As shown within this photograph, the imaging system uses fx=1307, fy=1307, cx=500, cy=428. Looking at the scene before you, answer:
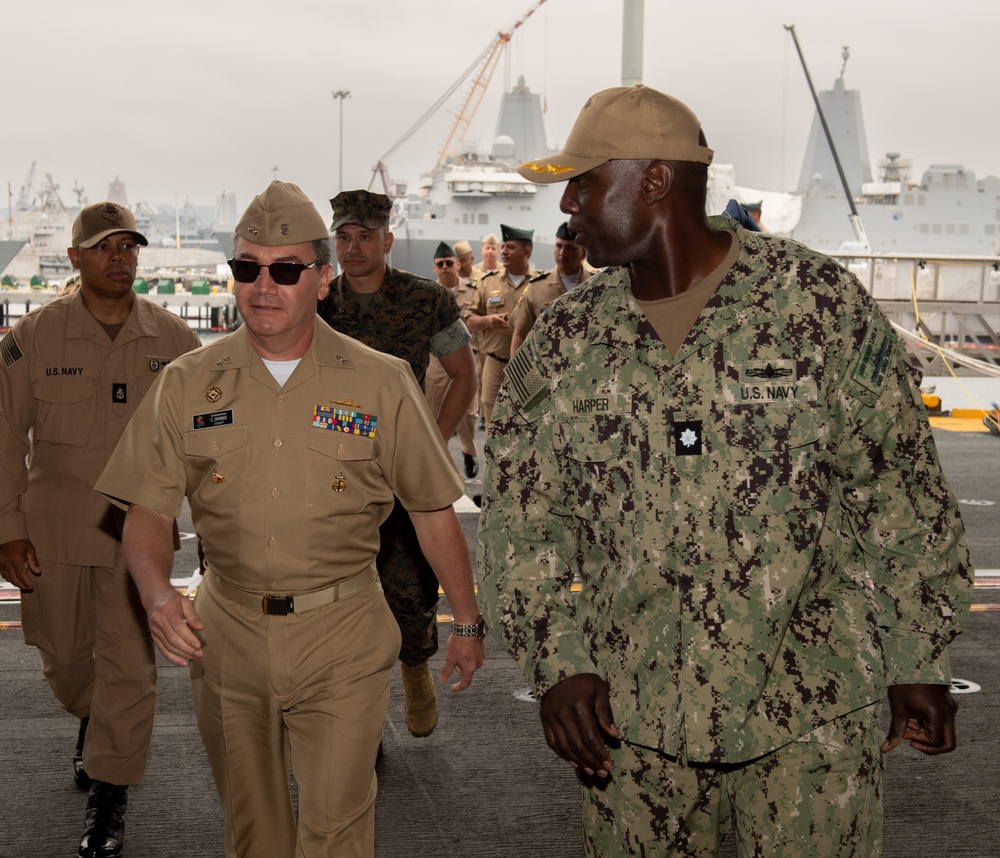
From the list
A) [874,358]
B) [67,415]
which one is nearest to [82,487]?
[67,415]

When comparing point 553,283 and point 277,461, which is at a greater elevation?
point 553,283

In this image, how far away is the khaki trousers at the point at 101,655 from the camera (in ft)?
13.5

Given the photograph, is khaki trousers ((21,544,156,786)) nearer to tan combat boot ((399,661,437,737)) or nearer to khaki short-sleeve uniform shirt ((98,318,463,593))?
tan combat boot ((399,661,437,737))

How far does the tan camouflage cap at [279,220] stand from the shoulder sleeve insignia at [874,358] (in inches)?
55.5

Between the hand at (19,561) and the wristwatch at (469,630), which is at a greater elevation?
the wristwatch at (469,630)

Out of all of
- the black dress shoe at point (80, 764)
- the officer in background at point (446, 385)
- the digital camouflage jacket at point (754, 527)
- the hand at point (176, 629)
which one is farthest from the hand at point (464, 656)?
the officer in background at point (446, 385)

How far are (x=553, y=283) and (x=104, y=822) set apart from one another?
6001 millimetres

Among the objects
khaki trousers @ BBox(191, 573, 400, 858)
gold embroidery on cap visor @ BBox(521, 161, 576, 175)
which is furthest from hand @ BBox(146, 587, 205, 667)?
gold embroidery on cap visor @ BBox(521, 161, 576, 175)

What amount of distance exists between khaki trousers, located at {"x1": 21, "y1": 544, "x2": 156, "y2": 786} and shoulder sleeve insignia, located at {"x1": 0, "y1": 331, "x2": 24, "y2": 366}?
0.68 meters

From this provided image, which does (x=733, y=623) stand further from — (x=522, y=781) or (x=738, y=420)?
(x=522, y=781)

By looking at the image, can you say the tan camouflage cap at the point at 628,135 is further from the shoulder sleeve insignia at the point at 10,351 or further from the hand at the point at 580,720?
the shoulder sleeve insignia at the point at 10,351

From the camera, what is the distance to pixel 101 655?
427cm

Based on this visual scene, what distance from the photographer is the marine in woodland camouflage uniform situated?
231 cm

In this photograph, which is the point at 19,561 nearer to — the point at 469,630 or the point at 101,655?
the point at 101,655
